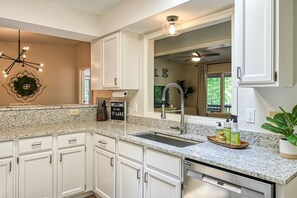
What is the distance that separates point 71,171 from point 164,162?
1.31 metres

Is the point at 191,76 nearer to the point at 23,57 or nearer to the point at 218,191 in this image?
the point at 218,191

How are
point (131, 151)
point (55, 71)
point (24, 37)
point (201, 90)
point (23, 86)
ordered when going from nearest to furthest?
point (131, 151) → point (201, 90) → point (24, 37) → point (23, 86) → point (55, 71)

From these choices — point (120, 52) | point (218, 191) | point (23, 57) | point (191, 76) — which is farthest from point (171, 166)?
point (23, 57)

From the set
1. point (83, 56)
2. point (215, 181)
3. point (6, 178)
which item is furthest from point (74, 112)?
point (83, 56)

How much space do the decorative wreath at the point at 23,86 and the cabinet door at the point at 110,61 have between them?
3841mm

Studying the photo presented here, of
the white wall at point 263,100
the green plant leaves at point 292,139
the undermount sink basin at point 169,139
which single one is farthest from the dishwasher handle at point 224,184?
the white wall at point 263,100

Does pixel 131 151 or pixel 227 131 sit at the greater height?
pixel 227 131

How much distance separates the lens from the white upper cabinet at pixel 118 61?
Result: 269 centimetres

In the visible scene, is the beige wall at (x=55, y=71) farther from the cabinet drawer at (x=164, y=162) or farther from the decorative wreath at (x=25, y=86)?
the cabinet drawer at (x=164, y=162)

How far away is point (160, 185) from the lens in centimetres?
173

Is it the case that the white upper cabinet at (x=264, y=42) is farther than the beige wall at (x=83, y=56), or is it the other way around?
the beige wall at (x=83, y=56)

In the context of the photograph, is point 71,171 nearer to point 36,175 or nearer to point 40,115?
point 36,175

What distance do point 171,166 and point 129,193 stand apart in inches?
26.5

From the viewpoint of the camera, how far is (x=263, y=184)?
1112 mm
